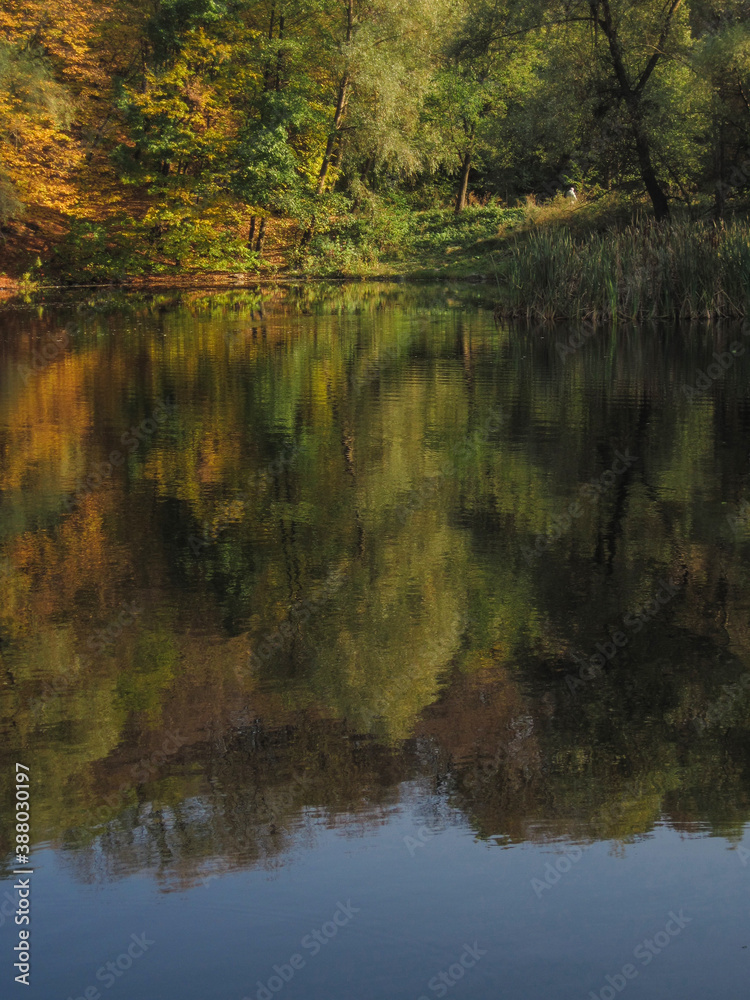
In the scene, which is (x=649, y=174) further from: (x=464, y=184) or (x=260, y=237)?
(x=464, y=184)

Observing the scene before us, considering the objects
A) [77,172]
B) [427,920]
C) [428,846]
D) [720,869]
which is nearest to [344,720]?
[428,846]

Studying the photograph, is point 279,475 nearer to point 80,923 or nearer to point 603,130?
point 80,923

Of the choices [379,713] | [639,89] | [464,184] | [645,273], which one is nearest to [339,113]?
[464,184]

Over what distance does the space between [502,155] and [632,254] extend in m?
23.0

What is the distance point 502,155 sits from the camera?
138 ft

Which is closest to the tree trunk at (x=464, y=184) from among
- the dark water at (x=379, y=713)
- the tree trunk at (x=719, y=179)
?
the tree trunk at (x=719, y=179)

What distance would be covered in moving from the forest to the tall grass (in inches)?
22.0

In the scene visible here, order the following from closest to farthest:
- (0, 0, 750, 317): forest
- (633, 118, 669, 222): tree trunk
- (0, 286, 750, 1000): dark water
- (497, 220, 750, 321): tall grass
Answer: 1. (0, 286, 750, 1000): dark water
2. (497, 220, 750, 321): tall grass
3. (0, 0, 750, 317): forest
4. (633, 118, 669, 222): tree trunk

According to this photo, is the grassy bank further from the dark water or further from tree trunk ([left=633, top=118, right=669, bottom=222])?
the dark water

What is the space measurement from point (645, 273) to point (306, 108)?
55.8ft

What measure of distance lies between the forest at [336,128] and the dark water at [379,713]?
14.6 m

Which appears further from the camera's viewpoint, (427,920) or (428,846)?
(428,846)

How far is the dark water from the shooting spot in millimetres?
3002

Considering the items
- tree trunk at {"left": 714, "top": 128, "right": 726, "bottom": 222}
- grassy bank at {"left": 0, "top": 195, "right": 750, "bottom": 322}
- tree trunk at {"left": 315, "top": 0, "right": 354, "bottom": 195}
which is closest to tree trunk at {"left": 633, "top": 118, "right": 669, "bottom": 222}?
grassy bank at {"left": 0, "top": 195, "right": 750, "bottom": 322}
